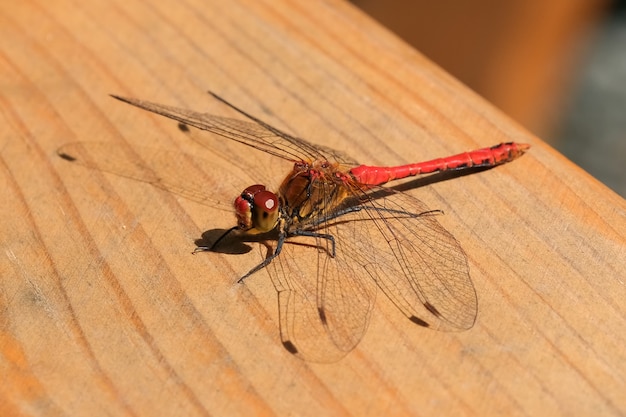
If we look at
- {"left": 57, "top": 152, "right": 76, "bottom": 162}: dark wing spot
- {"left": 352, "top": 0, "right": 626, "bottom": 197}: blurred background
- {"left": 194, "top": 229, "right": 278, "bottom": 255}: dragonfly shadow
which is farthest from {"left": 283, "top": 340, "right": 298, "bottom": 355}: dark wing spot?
{"left": 352, "top": 0, "right": 626, "bottom": 197}: blurred background

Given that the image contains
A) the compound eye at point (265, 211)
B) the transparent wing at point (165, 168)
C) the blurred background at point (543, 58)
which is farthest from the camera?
the blurred background at point (543, 58)

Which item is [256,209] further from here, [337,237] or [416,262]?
[416,262]

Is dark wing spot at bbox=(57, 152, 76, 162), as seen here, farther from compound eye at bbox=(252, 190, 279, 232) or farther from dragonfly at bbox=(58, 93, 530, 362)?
compound eye at bbox=(252, 190, 279, 232)

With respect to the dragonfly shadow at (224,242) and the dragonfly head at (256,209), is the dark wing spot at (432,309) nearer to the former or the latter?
the dragonfly shadow at (224,242)

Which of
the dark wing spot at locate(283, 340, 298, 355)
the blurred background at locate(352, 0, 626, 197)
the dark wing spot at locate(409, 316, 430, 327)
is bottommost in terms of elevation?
the dark wing spot at locate(283, 340, 298, 355)

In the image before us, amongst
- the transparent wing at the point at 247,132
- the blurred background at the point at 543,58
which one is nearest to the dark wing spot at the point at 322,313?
the transparent wing at the point at 247,132

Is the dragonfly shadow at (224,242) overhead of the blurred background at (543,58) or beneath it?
beneath

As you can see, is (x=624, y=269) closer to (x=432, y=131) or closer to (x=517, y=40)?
(x=432, y=131)
